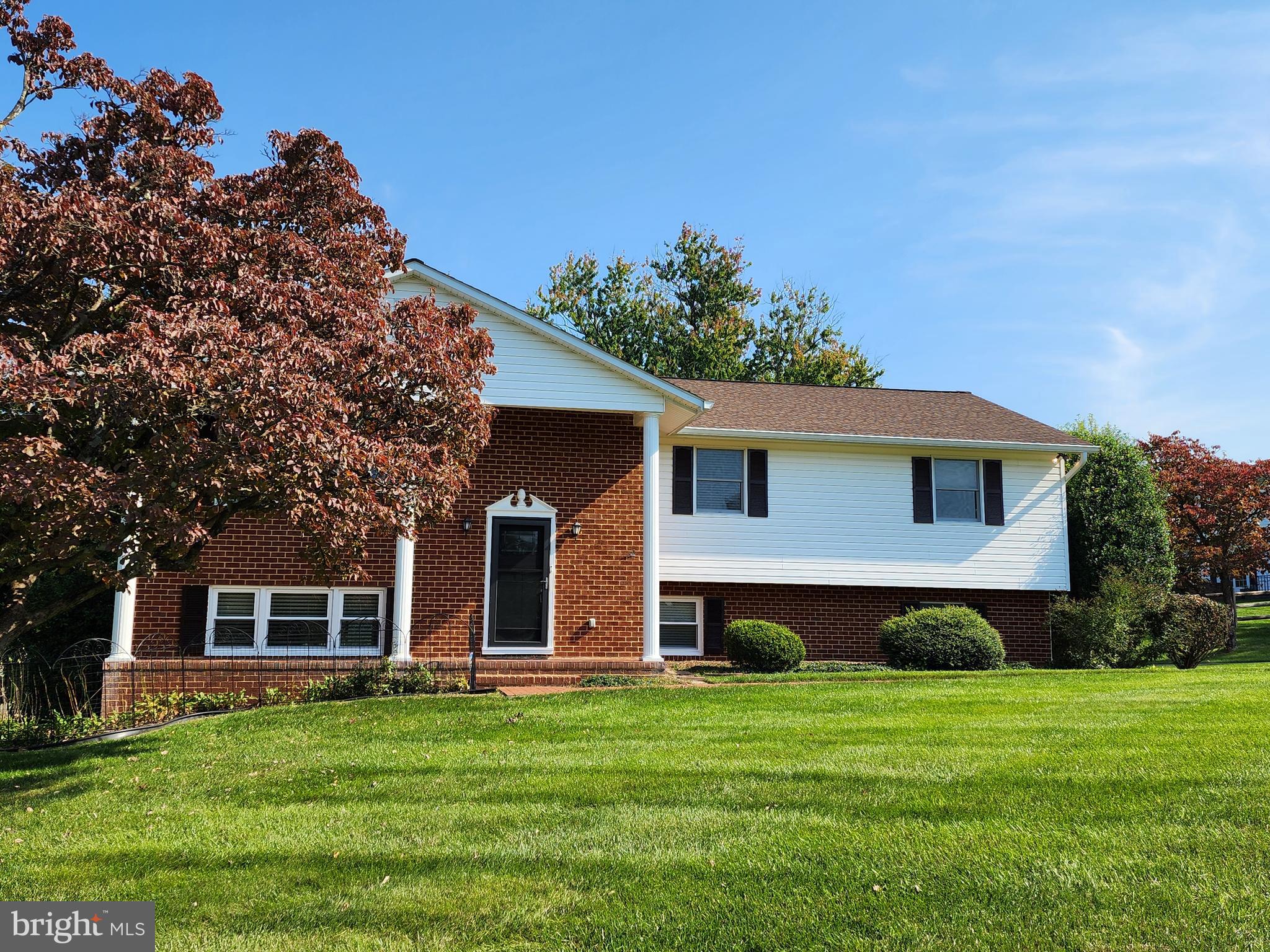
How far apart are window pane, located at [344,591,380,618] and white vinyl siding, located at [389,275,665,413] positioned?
383 cm

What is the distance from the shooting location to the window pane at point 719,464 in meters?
18.8

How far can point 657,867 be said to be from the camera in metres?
5.42

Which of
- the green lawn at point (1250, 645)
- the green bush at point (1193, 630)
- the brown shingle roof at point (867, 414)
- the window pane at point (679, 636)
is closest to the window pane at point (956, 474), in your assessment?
the brown shingle roof at point (867, 414)

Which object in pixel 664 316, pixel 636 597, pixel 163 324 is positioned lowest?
pixel 636 597

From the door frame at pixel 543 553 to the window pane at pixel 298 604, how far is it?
8.69ft

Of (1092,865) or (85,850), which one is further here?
(85,850)

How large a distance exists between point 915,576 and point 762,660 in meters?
4.48

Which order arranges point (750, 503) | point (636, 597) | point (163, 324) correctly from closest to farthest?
point (163, 324), point (636, 597), point (750, 503)

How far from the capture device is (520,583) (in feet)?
52.6

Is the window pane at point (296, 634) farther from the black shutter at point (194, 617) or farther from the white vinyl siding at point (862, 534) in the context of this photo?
the white vinyl siding at point (862, 534)

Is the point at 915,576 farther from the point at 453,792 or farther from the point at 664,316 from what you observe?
the point at 664,316

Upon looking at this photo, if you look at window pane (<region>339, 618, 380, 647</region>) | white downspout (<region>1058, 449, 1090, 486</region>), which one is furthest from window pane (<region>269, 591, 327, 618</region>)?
white downspout (<region>1058, 449, 1090, 486</region>)

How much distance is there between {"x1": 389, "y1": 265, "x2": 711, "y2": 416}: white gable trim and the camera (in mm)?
15328

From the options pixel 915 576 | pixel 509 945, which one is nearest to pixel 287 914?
pixel 509 945
